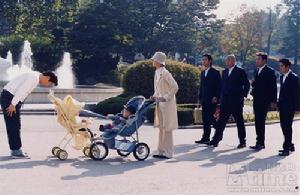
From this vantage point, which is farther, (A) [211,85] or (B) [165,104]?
(A) [211,85]

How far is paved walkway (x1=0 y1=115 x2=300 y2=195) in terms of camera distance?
7133 millimetres

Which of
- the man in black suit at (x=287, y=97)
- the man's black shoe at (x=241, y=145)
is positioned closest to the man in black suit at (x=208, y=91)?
the man's black shoe at (x=241, y=145)

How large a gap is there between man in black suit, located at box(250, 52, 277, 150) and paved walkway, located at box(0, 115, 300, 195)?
49 centimetres

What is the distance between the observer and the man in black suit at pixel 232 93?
11133 mm

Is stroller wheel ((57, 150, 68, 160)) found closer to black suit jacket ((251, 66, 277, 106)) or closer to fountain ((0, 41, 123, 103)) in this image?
black suit jacket ((251, 66, 277, 106))

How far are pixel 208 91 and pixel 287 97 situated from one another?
190 cm

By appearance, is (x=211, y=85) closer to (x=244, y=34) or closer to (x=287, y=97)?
(x=287, y=97)

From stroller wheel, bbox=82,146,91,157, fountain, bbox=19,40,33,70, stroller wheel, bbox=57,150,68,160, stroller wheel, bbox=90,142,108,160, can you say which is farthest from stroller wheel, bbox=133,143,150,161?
fountain, bbox=19,40,33,70

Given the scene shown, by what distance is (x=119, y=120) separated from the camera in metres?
9.59

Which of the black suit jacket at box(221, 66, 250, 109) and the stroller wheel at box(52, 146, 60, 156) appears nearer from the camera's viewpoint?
the stroller wheel at box(52, 146, 60, 156)

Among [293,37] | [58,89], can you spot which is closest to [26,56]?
[58,89]

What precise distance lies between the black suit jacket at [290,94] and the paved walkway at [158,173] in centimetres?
88

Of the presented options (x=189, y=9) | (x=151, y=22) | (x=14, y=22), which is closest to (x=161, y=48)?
(x=151, y=22)

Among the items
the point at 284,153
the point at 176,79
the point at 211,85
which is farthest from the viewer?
the point at 176,79
